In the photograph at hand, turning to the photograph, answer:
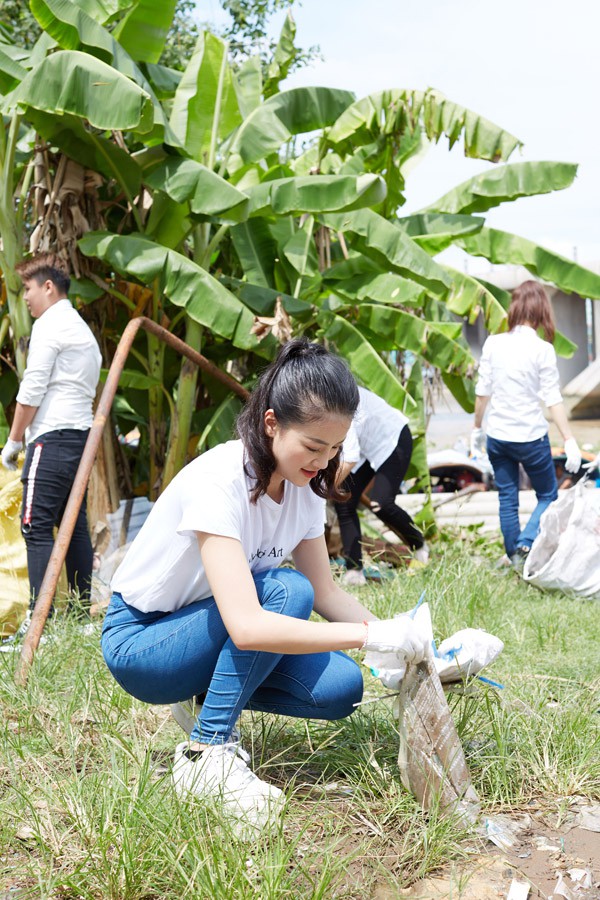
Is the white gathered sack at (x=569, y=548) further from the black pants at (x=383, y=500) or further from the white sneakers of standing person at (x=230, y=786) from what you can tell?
the white sneakers of standing person at (x=230, y=786)

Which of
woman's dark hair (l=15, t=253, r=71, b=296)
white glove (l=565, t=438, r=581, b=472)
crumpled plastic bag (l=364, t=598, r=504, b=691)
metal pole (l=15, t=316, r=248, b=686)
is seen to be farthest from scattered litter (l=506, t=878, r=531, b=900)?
white glove (l=565, t=438, r=581, b=472)

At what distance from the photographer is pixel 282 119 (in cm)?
616

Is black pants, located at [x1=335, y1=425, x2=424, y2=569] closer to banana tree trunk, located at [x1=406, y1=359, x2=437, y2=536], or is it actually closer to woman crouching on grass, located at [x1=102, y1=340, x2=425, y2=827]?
banana tree trunk, located at [x1=406, y1=359, x2=437, y2=536]

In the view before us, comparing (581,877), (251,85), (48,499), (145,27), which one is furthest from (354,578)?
(251,85)

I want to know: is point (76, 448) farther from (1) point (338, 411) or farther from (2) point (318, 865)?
(2) point (318, 865)

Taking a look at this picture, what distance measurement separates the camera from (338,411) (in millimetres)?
2252

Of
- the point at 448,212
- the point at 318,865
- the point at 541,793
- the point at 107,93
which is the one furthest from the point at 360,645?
the point at 448,212

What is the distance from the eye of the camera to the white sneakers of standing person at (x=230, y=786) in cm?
210

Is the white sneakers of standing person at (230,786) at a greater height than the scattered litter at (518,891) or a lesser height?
greater

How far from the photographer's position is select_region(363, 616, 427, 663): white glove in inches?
86.1

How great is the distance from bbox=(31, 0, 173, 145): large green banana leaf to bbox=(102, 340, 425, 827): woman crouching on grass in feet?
10.2

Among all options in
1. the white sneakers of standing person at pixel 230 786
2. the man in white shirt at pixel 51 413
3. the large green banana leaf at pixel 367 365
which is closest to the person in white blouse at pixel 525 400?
the large green banana leaf at pixel 367 365

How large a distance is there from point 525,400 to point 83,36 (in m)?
3.15

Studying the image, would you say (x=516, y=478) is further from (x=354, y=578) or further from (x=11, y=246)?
(x=11, y=246)
